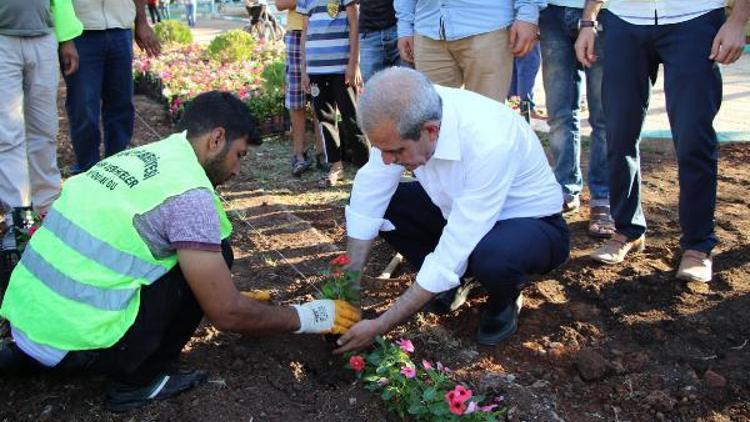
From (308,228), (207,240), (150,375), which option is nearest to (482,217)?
(207,240)

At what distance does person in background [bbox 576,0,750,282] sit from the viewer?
9.71ft

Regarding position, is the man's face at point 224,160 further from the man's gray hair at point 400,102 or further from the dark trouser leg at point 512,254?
the dark trouser leg at point 512,254

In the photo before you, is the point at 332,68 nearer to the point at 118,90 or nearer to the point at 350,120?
the point at 350,120

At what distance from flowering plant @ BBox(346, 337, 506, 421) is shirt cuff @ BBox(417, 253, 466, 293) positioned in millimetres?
215

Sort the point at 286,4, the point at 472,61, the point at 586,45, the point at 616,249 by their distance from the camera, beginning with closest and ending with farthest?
the point at 586,45, the point at 616,249, the point at 472,61, the point at 286,4

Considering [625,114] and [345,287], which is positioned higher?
[625,114]

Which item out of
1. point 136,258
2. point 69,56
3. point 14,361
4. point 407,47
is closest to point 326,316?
point 136,258

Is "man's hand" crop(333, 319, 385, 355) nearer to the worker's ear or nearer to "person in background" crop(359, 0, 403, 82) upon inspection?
the worker's ear

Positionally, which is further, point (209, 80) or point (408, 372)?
point (209, 80)

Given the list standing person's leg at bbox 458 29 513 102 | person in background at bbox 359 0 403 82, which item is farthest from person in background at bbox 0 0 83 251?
standing person's leg at bbox 458 29 513 102

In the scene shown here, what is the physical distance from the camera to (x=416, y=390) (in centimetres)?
231

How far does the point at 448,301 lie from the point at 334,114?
238 centimetres

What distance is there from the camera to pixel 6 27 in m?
3.69

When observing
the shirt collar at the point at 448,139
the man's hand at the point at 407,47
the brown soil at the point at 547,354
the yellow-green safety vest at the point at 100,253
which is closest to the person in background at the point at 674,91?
the brown soil at the point at 547,354
